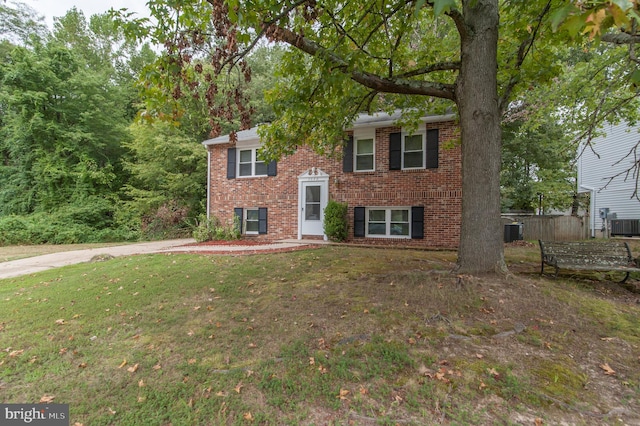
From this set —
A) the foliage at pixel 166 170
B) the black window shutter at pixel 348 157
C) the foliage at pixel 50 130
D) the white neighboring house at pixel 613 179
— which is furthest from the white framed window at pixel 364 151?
the foliage at pixel 50 130

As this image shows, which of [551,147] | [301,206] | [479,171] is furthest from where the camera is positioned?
[551,147]

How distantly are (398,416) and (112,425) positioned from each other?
207cm

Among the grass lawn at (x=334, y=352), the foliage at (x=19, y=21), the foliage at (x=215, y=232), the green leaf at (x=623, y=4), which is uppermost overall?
the foliage at (x=19, y=21)

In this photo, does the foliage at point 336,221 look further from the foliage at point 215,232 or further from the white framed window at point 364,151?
the foliage at point 215,232

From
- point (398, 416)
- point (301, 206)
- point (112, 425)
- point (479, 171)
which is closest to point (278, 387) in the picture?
point (398, 416)

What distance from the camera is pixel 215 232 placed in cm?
1285

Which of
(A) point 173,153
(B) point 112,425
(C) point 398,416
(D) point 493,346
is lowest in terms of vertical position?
(B) point 112,425

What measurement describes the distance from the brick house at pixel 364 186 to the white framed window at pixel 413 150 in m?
0.03

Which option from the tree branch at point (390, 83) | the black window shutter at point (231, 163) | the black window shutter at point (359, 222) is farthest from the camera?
the black window shutter at point (231, 163)

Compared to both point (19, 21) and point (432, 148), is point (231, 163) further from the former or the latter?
point (19, 21)

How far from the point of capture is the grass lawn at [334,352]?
92.1 inches

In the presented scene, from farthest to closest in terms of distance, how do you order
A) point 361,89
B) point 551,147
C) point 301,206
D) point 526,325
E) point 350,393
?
point 551,147 → point 301,206 → point 361,89 → point 526,325 → point 350,393

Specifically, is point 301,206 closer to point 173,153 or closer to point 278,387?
point 173,153

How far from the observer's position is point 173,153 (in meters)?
16.4
